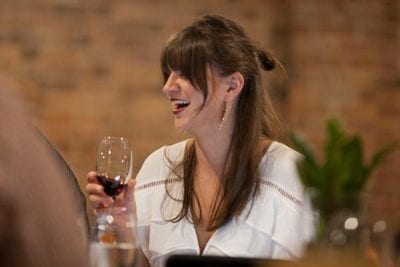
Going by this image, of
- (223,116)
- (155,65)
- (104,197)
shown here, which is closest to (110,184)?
(104,197)

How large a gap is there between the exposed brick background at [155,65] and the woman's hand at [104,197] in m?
1.89

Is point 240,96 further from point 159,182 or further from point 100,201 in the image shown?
point 100,201

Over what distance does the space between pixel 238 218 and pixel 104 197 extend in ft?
1.40

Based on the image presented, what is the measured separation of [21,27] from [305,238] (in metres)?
3.14

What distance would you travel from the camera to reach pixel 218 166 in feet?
8.05

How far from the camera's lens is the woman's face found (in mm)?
2379

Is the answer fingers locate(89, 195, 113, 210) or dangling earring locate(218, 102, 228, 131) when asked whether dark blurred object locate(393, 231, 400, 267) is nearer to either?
fingers locate(89, 195, 113, 210)

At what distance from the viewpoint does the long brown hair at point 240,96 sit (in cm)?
238

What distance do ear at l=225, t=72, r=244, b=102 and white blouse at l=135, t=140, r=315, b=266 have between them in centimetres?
18

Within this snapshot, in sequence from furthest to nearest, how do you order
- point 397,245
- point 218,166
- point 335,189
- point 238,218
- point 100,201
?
point 218,166 < point 238,218 < point 100,201 < point 397,245 < point 335,189

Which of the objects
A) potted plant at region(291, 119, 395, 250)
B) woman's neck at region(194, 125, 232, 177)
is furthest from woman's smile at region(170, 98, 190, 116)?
potted plant at region(291, 119, 395, 250)

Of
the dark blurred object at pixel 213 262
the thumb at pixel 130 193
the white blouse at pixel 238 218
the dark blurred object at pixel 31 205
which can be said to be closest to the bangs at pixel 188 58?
the white blouse at pixel 238 218

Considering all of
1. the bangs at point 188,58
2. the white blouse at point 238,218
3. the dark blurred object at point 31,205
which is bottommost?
the white blouse at point 238,218

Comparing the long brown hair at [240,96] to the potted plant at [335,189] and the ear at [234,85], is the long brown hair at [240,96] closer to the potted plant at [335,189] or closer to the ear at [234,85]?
the ear at [234,85]
